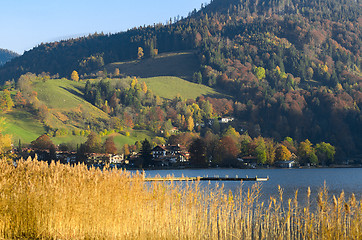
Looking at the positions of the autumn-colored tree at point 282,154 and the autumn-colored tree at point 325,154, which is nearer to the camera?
the autumn-colored tree at point 282,154

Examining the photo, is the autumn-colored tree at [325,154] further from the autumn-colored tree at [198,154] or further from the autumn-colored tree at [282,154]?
the autumn-colored tree at [198,154]

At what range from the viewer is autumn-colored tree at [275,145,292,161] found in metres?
167

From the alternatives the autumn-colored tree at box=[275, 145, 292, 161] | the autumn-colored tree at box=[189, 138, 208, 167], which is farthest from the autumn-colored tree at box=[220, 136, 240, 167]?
the autumn-colored tree at box=[275, 145, 292, 161]

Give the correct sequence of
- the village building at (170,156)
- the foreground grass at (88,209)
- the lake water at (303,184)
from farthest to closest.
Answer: the village building at (170,156)
the lake water at (303,184)
the foreground grass at (88,209)

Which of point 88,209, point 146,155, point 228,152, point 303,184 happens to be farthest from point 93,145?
point 88,209

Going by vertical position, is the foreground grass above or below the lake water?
above

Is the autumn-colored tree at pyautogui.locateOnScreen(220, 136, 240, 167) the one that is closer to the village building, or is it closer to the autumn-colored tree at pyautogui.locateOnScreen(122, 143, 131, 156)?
the village building

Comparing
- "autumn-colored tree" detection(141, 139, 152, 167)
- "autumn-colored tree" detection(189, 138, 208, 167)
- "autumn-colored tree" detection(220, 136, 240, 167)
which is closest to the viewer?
"autumn-colored tree" detection(141, 139, 152, 167)

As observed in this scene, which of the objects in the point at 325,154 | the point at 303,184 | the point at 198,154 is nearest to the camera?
the point at 303,184

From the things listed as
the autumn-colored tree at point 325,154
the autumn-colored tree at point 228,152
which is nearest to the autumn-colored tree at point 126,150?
the autumn-colored tree at point 228,152

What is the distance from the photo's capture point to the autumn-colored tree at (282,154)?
167250mm

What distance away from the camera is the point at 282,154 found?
167000mm

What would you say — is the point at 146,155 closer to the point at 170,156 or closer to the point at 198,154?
the point at 198,154

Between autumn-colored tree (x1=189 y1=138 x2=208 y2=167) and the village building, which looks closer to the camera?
autumn-colored tree (x1=189 y1=138 x2=208 y2=167)
